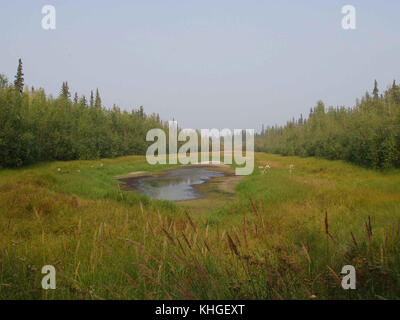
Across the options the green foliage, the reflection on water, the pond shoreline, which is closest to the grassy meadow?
the reflection on water

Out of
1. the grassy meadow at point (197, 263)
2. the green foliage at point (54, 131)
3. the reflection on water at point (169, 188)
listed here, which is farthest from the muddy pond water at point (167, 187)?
the green foliage at point (54, 131)

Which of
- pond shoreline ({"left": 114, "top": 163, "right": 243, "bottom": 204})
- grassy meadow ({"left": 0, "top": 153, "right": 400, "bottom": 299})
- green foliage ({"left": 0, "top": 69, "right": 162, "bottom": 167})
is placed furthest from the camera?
green foliage ({"left": 0, "top": 69, "right": 162, "bottom": 167})

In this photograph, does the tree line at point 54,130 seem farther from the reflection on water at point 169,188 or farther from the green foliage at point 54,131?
the reflection on water at point 169,188

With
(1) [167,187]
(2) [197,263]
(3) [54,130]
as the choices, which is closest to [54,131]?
(3) [54,130]

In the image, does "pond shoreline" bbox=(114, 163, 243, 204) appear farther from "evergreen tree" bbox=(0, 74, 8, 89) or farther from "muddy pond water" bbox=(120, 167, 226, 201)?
"evergreen tree" bbox=(0, 74, 8, 89)

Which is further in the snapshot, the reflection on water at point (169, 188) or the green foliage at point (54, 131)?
the green foliage at point (54, 131)

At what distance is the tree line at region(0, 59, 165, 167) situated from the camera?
1017 inches

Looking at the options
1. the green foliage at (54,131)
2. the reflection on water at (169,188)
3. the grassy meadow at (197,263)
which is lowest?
the reflection on water at (169,188)

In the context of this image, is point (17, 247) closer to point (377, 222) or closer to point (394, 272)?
point (394, 272)

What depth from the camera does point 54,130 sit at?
38188mm

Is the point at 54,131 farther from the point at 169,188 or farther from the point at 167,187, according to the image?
the point at 169,188

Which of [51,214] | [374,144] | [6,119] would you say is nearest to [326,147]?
[374,144]

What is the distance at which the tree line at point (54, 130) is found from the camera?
25.8 m

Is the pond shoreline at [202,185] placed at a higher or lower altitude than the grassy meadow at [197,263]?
lower
